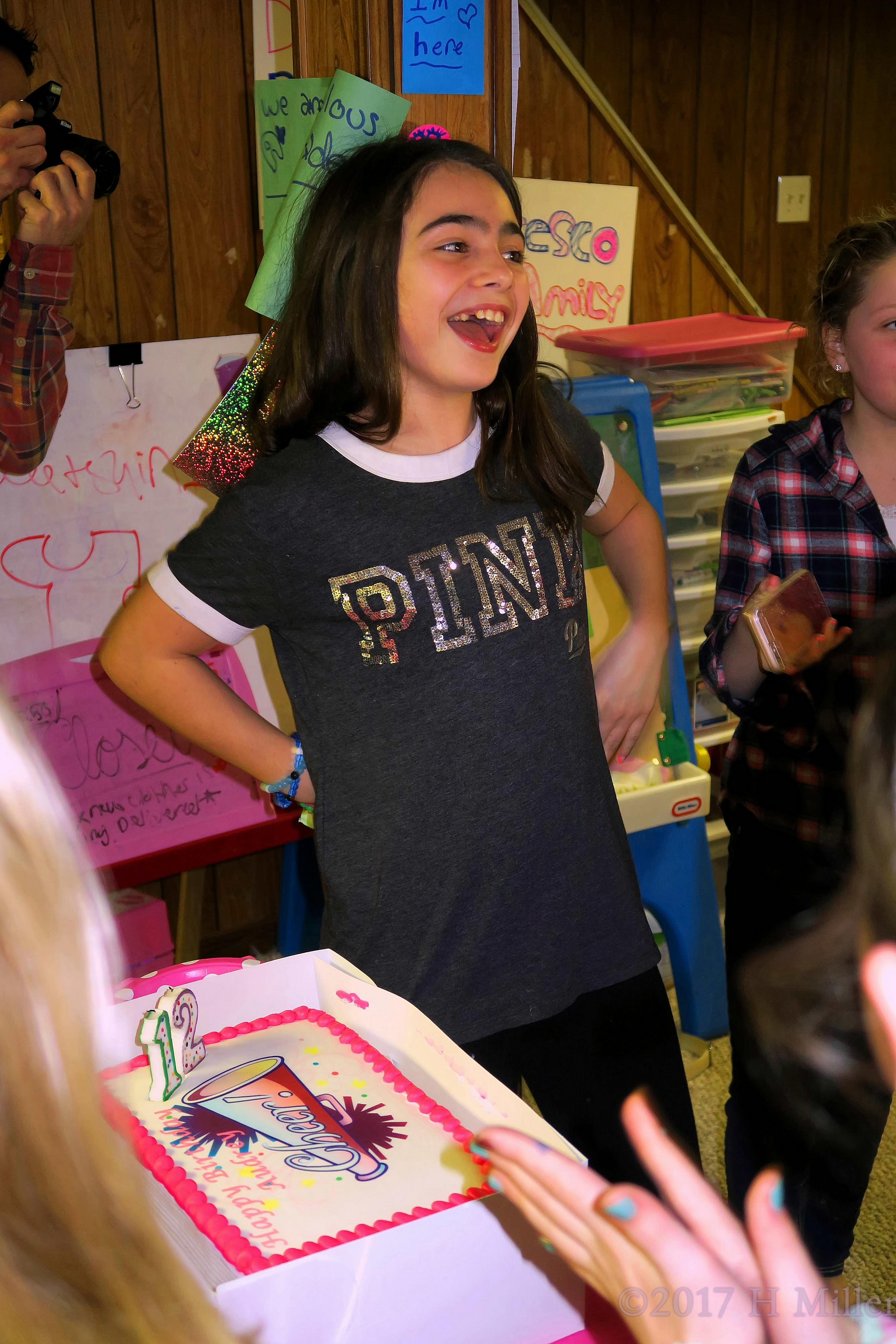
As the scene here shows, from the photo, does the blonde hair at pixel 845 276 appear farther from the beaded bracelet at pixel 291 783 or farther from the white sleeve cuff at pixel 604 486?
the beaded bracelet at pixel 291 783

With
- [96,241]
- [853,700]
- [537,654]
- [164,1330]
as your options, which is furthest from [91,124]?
[164,1330]

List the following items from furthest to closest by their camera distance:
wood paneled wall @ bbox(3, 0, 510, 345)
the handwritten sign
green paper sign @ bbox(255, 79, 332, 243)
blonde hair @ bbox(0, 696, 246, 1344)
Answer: the handwritten sign → wood paneled wall @ bbox(3, 0, 510, 345) → green paper sign @ bbox(255, 79, 332, 243) → blonde hair @ bbox(0, 696, 246, 1344)

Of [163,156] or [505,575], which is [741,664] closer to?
[505,575]

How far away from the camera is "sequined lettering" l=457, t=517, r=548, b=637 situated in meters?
1.14

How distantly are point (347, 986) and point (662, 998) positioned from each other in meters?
0.46

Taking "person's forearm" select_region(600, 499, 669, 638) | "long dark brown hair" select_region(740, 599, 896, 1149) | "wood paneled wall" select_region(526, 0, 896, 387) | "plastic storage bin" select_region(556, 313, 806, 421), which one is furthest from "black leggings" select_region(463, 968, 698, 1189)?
"wood paneled wall" select_region(526, 0, 896, 387)

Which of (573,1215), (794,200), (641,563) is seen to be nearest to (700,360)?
(641,563)

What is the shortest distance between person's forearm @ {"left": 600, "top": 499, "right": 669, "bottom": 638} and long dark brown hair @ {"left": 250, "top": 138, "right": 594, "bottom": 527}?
0.18 metres

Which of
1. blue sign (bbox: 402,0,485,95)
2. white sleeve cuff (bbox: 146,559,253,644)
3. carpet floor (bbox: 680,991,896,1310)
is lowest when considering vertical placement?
carpet floor (bbox: 680,991,896,1310)

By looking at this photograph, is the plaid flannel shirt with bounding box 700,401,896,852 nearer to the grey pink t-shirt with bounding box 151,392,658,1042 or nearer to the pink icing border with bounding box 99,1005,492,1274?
the grey pink t-shirt with bounding box 151,392,658,1042

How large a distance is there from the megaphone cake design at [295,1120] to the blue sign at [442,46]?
1.08m

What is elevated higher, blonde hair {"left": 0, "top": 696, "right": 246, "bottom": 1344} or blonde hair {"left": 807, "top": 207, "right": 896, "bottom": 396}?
blonde hair {"left": 807, "top": 207, "right": 896, "bottom": 396}

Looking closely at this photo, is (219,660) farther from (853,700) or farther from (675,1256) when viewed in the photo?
(675,1256)

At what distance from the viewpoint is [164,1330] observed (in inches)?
17.8
